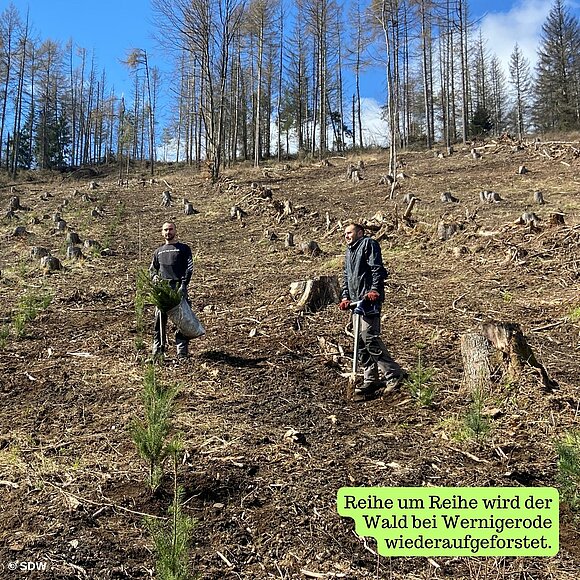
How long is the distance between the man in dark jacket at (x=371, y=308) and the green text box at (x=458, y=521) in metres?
2.32

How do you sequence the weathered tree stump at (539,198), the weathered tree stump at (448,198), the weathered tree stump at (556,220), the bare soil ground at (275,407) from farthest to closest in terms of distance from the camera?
the weathered tree stump at (448,198) < the weathered tree stump at (539,198) < the weathered tree stump at (556,220) < the bare soil ground at (275,407)

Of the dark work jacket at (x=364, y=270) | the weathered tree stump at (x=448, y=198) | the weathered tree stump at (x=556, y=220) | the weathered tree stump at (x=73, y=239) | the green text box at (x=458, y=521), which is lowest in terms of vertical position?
the green text box at (x=458, y=521)

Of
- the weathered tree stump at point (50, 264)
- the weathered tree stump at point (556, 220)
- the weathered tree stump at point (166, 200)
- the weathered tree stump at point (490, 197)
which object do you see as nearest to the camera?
the weathered tree stump at point (556, 220)

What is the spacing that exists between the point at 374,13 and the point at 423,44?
14.1 metres

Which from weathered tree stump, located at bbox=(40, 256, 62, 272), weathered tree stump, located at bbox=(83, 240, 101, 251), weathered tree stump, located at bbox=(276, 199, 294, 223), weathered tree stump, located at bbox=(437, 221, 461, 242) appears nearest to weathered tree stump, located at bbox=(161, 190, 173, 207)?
weathered tree stump, located at bbox=(276, 199, 294, 223)

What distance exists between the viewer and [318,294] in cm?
739

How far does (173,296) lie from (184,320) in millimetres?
354

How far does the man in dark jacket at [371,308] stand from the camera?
189 inches

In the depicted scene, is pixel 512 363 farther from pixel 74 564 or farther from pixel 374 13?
pixel 374 13

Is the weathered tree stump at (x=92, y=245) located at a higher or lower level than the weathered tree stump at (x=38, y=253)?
higher

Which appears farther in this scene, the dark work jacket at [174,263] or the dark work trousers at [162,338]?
the dark work jacket at [174,263]

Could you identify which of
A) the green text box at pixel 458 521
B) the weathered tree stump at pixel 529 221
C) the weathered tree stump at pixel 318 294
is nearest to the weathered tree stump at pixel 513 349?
the green text box at pixel 458 521

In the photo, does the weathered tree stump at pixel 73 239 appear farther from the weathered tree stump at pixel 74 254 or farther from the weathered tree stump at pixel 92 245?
the weathered tree stump at pixel 74 254

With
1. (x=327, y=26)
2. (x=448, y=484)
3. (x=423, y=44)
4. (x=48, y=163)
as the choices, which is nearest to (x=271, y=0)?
(x=327, y=26)
